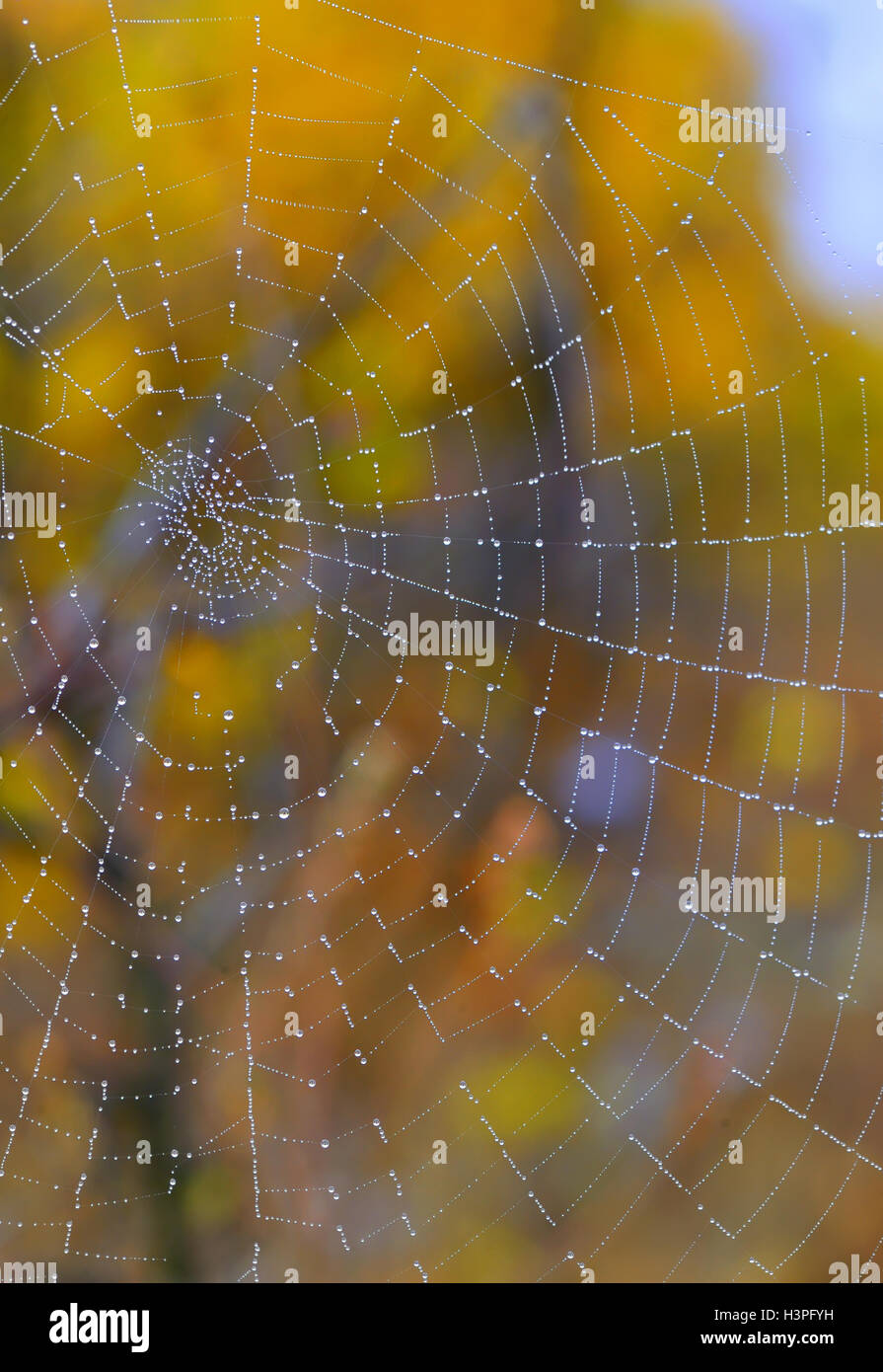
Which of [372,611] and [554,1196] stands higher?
[372,611]

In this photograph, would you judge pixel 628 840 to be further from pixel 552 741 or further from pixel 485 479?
pixel 485 479

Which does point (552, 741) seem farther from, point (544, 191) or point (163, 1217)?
point (163, 1217)

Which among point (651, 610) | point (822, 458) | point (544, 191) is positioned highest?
point (544, 191)
